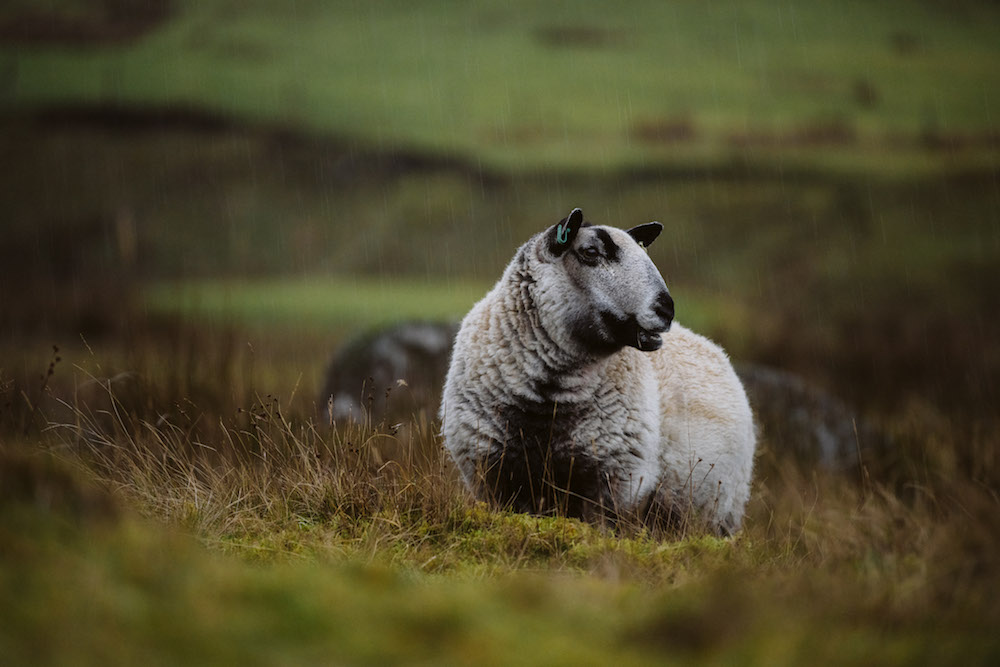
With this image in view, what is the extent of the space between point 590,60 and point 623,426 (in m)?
35.0

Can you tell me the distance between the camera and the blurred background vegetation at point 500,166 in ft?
50.0

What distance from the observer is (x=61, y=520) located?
8.54 feet

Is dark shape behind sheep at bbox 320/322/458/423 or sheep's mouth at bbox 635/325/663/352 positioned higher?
sheep's mouth at bbox 635/325/663/352

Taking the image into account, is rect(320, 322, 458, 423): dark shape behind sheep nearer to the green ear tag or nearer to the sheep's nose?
the green ear tag

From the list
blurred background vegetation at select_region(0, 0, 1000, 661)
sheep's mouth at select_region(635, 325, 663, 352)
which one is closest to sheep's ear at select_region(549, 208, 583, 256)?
sheep's mouth at select_region(635, 325, 663, 352)

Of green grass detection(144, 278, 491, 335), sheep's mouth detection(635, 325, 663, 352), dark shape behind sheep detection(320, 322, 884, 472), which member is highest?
sheep's mouth detection(635, 325, 663, 352)

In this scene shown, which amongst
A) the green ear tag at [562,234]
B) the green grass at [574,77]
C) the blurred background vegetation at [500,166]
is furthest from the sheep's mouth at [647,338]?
the green grass at [574,77]

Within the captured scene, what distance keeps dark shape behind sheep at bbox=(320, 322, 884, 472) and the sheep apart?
3745 mm

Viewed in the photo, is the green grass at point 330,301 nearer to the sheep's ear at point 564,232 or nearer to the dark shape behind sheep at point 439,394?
the dark shape behind sheep at point 439,394

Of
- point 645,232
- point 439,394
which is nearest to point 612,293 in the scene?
point 645,232

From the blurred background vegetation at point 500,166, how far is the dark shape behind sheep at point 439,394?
118cm

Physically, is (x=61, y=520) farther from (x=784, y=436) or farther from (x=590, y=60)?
(x=590, y=60)

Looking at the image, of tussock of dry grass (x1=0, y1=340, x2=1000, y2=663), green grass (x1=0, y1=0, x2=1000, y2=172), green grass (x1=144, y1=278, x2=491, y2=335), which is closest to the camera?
tussock of dry grass (x1=0, y1=340, x2=1000, y2=663)

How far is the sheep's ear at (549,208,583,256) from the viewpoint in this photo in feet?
18.6
